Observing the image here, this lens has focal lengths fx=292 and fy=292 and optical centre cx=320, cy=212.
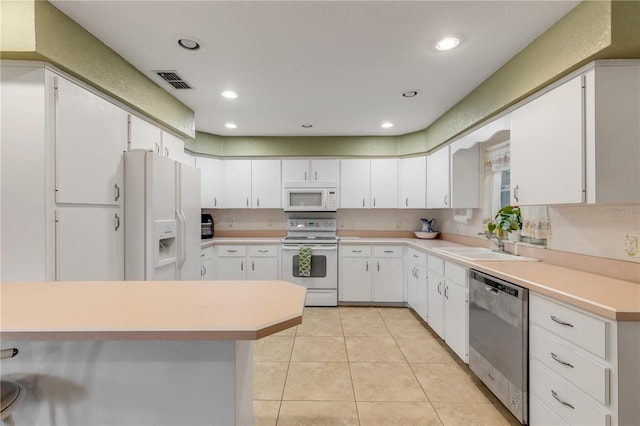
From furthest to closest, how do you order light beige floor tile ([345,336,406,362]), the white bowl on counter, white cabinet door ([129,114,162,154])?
the white bowl on counter → light beige floor tile ([345,336,406,362]) → white cabinet door ([129,114,162,154])

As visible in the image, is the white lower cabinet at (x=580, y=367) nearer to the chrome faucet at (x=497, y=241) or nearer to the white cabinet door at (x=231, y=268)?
the chrome faucet at (x=497, y=241)

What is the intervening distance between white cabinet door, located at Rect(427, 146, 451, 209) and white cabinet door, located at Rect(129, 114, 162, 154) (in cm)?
304

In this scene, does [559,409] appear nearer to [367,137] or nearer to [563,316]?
[563,316]

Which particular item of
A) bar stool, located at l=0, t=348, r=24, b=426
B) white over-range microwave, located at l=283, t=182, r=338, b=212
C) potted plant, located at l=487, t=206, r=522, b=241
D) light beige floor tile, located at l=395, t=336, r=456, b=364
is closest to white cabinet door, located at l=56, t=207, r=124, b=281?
bar stool, located at l=0, t=348, r=24, b=426

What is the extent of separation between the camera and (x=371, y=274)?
13.2 ft

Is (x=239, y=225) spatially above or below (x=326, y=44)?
below

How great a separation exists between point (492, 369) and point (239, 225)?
148 inches

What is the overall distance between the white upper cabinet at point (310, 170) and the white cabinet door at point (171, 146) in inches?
63.7

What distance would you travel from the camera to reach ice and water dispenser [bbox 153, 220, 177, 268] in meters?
2.17

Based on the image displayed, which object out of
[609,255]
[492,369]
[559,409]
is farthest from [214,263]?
[609,255]

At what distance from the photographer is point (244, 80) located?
8.21 feet

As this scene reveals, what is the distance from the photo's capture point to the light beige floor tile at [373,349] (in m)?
2.62

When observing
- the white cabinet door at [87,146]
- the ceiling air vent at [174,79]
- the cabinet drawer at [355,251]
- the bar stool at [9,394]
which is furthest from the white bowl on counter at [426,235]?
the bar stool at [9,394]

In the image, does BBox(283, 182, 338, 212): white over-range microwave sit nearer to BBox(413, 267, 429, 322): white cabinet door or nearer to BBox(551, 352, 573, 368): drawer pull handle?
BBox(413, 267, 429, 322): white cabinet door
